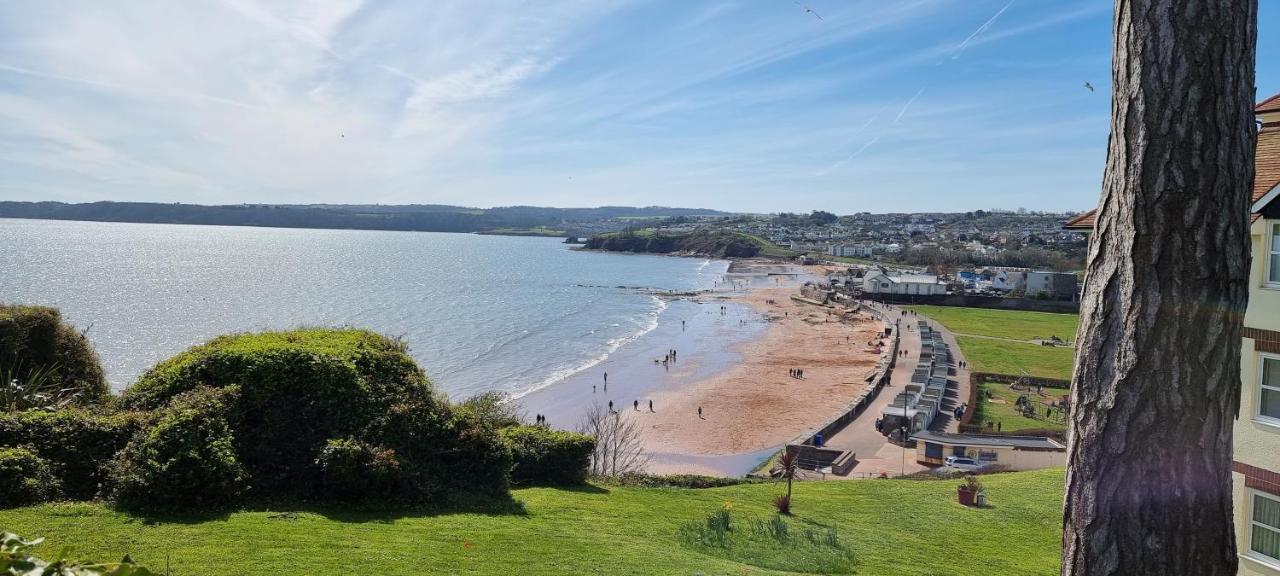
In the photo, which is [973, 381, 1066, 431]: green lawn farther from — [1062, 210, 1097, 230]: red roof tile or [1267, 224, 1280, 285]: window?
[1267, 224, 1280, 285]: window

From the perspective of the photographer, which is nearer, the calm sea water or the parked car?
the parked car

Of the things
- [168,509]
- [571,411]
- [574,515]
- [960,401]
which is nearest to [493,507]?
[574,515]

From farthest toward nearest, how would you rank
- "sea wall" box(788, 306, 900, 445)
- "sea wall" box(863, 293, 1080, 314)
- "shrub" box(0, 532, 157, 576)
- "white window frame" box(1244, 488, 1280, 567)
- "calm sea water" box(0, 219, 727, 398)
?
"sea wall" box(863, 293, 1080, 314) → "calm sea water" box(0, 219, 727, 398) → "sea wall" box(788, 306, 900, 445) → "white window frame" box(1244, 488, 1280, 567) → "shrub" box(0, 532, 157, 576)

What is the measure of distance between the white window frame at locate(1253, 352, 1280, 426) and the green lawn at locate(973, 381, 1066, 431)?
867 inches

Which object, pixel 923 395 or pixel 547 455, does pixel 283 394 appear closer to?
pixel 547 455

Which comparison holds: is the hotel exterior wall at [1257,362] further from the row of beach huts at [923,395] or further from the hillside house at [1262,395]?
the row of beach huts at [923,395]

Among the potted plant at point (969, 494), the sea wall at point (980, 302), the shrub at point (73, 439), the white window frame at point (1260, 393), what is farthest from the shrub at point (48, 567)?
the sea wall at point (980, 302)

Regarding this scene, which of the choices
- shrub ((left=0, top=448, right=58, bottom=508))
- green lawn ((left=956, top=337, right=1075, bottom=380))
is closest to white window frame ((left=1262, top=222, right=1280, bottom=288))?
shrub ((left=0, top=448, right=58, bottom=508))

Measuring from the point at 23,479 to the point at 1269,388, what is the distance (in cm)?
1467

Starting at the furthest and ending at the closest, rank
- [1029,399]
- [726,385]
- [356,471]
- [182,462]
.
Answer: [726,385], [1029,399], [356,471], [182,462]

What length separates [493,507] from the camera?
1066 cm

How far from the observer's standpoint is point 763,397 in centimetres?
3694

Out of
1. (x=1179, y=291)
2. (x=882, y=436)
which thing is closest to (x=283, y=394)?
(x=1179, y=291)

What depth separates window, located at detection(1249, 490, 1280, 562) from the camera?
8.18m
